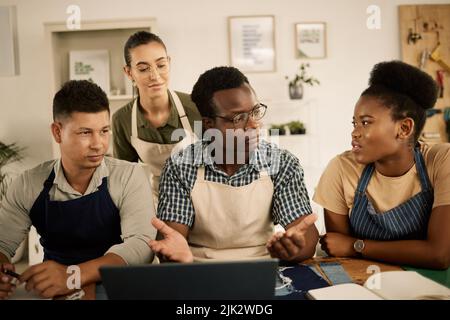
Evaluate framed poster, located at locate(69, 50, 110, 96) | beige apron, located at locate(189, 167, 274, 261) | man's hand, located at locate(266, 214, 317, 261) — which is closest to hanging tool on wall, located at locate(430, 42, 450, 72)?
beige apron, located at locate(189, 167, 274, 261)

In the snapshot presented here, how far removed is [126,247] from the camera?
700mm

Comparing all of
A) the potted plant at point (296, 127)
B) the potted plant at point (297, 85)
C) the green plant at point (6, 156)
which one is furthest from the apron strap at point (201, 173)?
the potted plant at point (297, 85)

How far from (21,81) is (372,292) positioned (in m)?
0.94

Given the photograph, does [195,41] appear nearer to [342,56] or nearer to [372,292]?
[342,56]

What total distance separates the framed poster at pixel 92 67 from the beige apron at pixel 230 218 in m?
0.40

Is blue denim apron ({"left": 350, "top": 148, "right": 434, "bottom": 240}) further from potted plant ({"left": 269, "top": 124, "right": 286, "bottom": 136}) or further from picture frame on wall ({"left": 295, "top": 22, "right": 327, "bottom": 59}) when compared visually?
potted plant ({"left": 269, "top": 124, "right": 286, "bottom": 136})

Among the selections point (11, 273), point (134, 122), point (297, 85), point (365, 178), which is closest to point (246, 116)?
point (365, 178)

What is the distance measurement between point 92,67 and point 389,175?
71cm

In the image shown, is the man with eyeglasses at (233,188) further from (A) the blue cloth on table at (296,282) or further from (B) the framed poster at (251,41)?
(B) the framed poster at (251,41)

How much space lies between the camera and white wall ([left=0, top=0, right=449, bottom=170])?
103 centimetres

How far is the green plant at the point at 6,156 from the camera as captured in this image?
3.10ft

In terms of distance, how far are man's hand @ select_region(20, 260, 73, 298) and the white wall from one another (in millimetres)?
521

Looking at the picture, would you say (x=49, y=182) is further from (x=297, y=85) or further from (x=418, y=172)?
(x=297, y=85)
